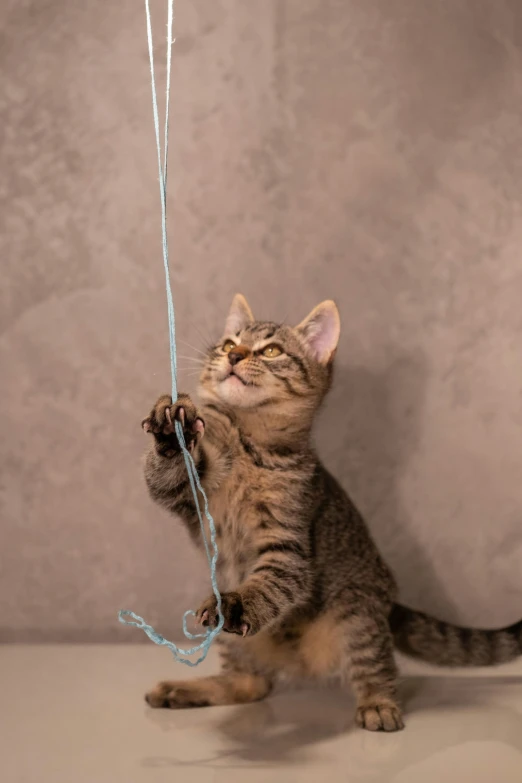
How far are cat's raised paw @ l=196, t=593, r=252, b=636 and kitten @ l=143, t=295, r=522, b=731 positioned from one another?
15cm

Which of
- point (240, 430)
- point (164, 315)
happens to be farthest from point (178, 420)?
point (164, 315)

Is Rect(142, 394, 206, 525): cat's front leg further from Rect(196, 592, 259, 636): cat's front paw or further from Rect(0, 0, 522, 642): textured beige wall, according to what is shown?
Rect(0, 0, 522, 642): textured beige wall

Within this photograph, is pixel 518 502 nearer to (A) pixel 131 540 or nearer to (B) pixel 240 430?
(B) pixel 240 430

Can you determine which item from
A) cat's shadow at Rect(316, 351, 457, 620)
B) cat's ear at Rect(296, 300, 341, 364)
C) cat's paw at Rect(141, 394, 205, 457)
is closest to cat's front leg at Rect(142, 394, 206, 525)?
cat's paw at Rect(141, 394, 205, 457)

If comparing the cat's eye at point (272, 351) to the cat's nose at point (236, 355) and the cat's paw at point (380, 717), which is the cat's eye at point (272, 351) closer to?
the cat's nose at point (236, 355)

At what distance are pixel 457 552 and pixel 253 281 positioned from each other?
37.8 inches

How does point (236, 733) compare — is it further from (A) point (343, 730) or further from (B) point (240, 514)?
(B) point (240, 514)

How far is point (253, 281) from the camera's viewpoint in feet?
6.94

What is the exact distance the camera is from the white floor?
51.3 inches

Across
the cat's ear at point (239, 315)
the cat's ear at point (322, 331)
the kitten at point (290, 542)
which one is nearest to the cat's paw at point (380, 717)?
the kitten at point (290, 542)

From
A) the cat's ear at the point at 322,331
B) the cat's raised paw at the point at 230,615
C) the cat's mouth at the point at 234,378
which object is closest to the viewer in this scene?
the cat's raised paw at the point at 230,615

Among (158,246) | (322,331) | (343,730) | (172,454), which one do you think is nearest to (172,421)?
(172,454)

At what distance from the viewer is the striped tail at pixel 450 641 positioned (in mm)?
1795

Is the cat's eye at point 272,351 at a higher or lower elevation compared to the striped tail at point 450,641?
higher
